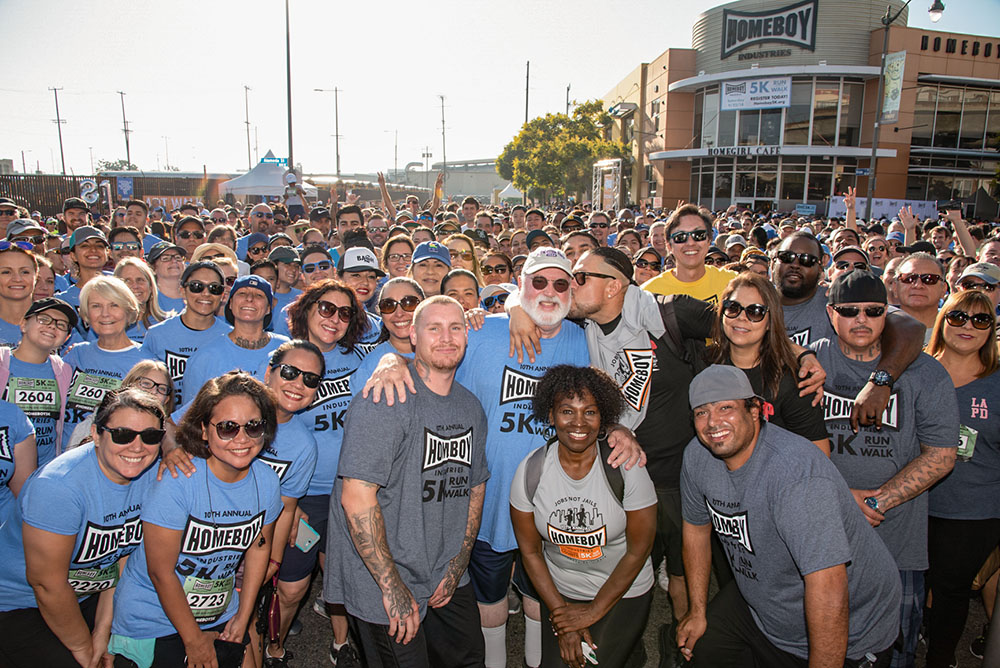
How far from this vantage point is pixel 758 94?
33.8 m

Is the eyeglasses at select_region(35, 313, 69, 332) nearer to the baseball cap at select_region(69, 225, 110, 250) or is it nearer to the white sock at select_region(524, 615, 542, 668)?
the baseball cap at select_region(69, 225, 110, 250)

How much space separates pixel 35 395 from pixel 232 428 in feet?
6.37

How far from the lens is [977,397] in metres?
3.68

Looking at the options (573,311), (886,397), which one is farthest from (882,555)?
(573,311)

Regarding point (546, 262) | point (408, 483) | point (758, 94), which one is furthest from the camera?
point (758, 94)

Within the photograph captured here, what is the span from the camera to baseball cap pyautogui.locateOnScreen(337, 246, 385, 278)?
5.51 metres

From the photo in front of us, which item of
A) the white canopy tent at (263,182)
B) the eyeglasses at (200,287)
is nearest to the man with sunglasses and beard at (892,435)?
the eyeglasses at (200,287)

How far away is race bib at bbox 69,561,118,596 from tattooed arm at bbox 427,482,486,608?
66.0 inches

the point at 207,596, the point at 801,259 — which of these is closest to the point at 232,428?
the point at 207,596

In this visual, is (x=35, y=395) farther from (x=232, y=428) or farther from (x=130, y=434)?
(x=232, y=428)

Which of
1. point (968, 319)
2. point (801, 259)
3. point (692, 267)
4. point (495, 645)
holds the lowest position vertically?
point (495, 645)

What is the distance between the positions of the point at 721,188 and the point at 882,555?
37.5 m

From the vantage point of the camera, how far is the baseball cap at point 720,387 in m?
2.88

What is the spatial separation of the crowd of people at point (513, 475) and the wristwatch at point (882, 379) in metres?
0.01
